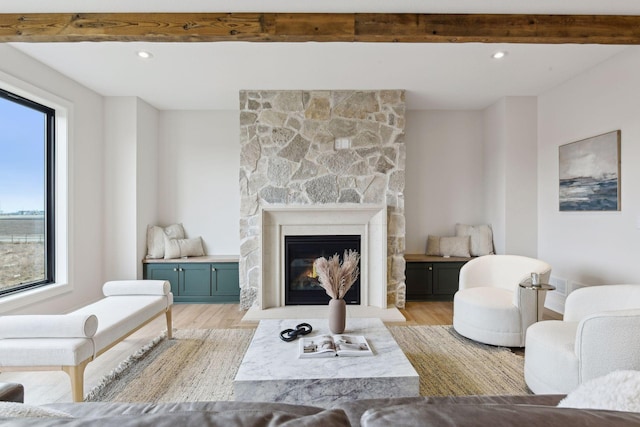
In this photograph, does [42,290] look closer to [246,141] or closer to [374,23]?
[246,141]

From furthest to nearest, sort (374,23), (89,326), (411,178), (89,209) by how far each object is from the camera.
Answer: (411,178)
(89,209)
(374,23)
(89,326)

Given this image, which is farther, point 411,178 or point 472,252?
point 411,178

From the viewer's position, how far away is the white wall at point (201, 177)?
15.8 ft

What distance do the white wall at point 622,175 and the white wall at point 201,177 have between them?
4.12 metres

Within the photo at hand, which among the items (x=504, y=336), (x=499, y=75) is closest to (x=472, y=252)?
(x=504, y=336)

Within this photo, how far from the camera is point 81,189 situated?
384cm

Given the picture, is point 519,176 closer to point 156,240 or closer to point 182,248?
point 182,248

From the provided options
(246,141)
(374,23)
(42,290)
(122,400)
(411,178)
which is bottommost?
(122,400)

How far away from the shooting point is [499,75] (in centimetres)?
358

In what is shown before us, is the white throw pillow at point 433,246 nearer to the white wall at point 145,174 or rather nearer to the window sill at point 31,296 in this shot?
the white wall at point 145,174

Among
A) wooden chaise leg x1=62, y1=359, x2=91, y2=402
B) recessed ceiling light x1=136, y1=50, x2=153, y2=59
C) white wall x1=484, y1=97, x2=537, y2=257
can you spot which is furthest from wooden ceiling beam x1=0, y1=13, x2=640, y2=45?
wooden chaise leg x1=62, y1=359, x2=91, y2=402

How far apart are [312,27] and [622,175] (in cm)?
315

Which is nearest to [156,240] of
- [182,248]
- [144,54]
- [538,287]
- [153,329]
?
[182,248]

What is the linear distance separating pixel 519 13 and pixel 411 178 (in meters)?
2.65
